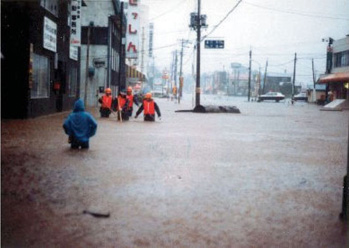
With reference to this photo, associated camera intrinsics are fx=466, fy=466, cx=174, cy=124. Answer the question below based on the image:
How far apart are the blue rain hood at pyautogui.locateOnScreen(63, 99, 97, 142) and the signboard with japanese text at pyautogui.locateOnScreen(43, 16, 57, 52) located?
11.3m

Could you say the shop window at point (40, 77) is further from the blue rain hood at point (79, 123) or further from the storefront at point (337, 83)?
the storefront at point (337, 83)

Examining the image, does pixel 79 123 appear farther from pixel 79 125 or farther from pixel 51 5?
pixel 51 5

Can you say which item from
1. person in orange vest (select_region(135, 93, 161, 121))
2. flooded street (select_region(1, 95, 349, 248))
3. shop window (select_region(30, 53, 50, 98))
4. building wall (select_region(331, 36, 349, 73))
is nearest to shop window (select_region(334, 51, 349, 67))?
building wall (select_region(331, 36, 349, 73))

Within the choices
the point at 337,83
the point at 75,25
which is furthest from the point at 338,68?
the point at 75,25

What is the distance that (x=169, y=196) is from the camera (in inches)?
246

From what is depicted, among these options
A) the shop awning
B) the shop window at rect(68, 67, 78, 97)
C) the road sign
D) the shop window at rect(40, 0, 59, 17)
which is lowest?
the shop window at rect(68, 67, 78, 97)

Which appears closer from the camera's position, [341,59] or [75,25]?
[75,25]

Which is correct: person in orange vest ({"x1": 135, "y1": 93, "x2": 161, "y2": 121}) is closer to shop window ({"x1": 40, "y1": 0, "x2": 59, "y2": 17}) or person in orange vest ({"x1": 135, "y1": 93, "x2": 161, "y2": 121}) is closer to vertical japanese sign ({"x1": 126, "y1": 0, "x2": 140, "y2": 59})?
shop window ({"x1": 40, "y1": 0, "x2": 59, "y2": 17})

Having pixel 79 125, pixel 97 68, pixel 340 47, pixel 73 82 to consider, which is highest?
pixel 340 47

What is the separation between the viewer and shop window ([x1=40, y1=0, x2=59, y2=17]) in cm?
2069

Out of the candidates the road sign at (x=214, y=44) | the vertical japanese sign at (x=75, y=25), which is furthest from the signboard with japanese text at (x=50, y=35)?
the road sign at (x=214, y=44)

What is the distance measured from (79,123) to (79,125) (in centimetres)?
5

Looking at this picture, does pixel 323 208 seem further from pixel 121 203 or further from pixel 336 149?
pixel 336 149

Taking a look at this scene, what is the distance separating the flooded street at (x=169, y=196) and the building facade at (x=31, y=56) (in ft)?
24.6
